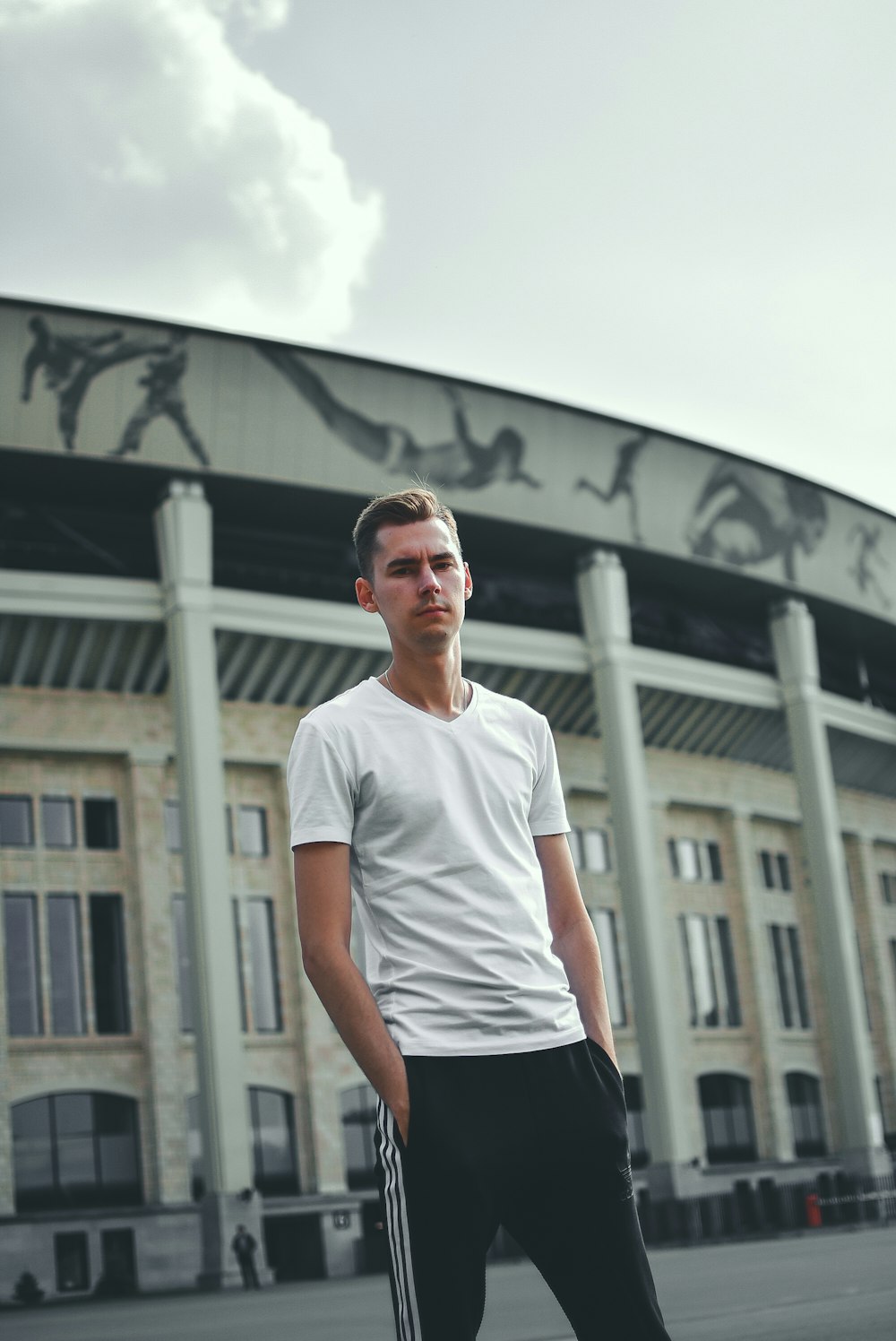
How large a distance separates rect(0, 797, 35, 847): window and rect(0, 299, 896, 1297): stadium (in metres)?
0.06

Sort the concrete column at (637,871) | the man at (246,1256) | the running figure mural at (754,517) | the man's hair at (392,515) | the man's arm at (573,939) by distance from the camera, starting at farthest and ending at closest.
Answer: the running figure mural at (754,517) < the concrete column at (637,871) < the man at (246,1256) < the man's hair at (392,515) < the man's arm at (573,939)

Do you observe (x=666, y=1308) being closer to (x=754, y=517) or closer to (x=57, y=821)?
A: (x=57, y=821)

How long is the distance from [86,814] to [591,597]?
10.4 meters

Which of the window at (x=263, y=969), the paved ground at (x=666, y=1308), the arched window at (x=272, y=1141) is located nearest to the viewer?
the paved ground at (x=666, y=1308)

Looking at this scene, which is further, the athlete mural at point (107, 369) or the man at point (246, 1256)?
the athlete mural at point (107, 369)

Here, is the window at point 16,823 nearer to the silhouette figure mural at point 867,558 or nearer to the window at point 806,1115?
the window at point 806,1115

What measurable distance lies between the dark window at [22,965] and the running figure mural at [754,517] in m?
14.6

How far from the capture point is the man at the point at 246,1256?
70.1 feet

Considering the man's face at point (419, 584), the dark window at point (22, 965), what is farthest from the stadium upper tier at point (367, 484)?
the man's face at point (419, 584)

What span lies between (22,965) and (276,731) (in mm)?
6348

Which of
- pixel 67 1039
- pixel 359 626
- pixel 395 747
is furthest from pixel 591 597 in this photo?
pixel 395 747

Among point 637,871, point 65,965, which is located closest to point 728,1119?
point 637,871

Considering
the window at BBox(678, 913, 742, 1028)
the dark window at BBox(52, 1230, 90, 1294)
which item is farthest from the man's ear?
the window at BBox(678, 913, 742, 1028)

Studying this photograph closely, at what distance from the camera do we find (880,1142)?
3062 centimetres
